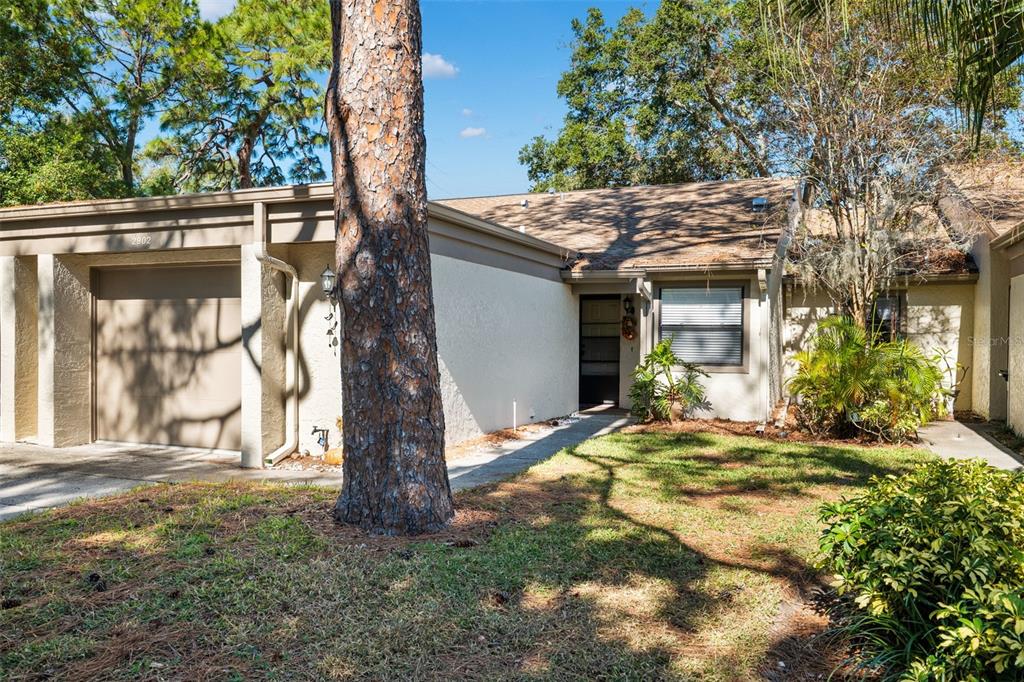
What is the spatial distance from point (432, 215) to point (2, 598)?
565 centimetres

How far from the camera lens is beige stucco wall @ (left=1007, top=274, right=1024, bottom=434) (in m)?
9.77

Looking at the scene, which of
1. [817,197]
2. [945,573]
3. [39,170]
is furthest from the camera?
[39,170]

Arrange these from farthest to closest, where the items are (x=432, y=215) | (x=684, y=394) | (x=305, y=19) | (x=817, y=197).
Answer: (x=305, y=19) → (x=817, y=197) → (x=684, y=394) → (x=432, y=215)

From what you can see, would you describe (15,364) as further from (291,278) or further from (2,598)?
(2,598)

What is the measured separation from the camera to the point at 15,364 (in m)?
9.25

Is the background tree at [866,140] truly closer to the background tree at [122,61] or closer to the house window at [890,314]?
the house window at [890,314]

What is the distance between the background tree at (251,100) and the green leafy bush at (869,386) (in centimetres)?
1524

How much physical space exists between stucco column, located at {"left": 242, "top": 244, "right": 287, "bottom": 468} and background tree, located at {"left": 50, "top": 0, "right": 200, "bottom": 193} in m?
15.0

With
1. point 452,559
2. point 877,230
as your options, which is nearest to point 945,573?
point 452,559

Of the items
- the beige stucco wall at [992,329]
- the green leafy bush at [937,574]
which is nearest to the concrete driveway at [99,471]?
the green leafy bush at [937,574]

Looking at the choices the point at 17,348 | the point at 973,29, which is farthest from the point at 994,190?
the point at 17,348

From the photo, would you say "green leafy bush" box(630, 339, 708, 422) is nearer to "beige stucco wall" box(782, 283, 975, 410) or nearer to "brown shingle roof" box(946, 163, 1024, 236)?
"beige stucco wall" box(782, 283, 975, 410)

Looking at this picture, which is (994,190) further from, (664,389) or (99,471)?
(99,471)

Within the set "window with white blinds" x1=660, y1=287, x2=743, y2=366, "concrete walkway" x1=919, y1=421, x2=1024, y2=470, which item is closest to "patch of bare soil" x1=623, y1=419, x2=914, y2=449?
"concrete walkway" x1=919, y1=421, x2=1024, y2=470
